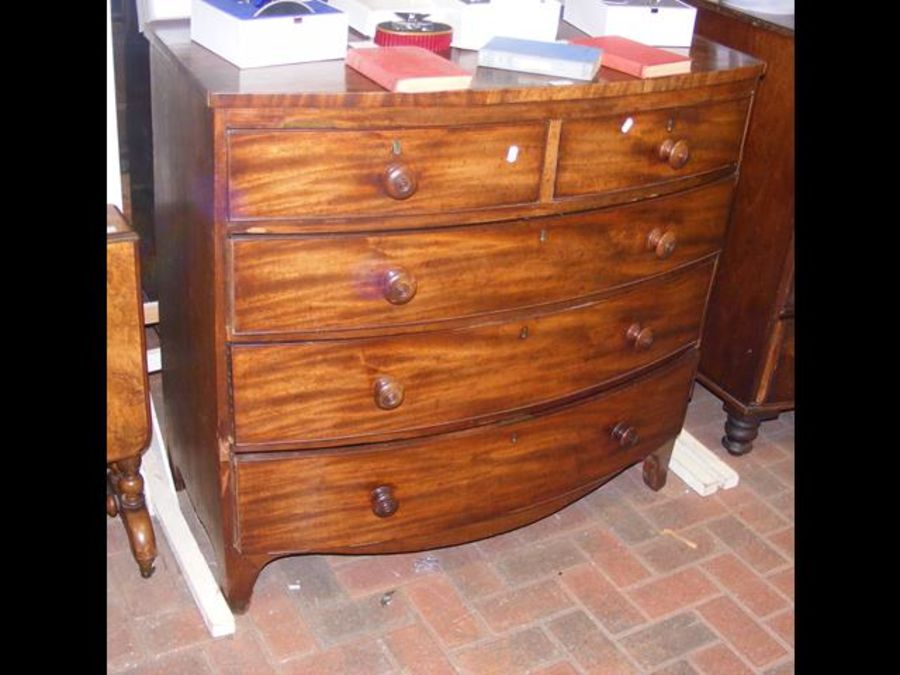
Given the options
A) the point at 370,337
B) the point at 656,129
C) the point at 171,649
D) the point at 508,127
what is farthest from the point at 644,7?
the point at 171,649

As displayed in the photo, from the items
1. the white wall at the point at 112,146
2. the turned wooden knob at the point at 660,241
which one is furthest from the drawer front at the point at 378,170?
the white wall at the point at 112,146

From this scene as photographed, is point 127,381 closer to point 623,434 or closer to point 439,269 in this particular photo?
point 439,269

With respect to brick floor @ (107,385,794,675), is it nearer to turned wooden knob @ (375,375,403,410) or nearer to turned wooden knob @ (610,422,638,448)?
turned wooden knob @ (610,422,638,448)

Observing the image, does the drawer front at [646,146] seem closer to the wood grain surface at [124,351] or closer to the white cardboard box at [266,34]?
the white cardboard box at [266,34]

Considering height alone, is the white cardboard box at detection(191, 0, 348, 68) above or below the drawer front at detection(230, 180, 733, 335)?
above

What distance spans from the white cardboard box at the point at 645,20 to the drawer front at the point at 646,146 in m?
0.17

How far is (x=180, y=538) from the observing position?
7.34ft

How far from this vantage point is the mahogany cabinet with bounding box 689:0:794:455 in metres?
2.37

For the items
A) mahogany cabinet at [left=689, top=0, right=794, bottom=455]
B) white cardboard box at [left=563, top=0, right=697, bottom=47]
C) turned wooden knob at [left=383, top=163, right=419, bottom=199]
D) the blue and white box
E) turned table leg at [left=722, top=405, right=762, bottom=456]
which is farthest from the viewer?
turned table leg at [left=722, top=405, right=762, bottom=456]

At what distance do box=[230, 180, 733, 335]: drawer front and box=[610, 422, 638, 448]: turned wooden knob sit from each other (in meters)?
0.38

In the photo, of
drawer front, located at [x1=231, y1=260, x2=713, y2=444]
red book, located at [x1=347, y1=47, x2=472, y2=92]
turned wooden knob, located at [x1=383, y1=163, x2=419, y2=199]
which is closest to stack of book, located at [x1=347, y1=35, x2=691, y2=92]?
red book, located at [x1=347, y1=47, x2=472, y2=92]
